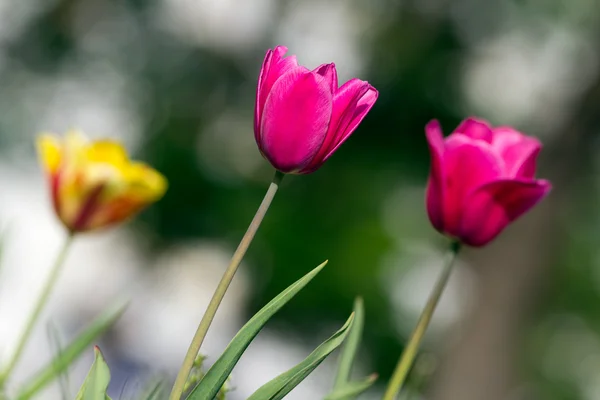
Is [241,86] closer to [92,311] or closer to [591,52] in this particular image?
[92,311]

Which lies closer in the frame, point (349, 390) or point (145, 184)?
point (349, 390)

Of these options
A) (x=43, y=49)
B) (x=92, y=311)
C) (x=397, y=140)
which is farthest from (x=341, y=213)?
(x=43, y=49)

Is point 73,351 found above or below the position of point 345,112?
below

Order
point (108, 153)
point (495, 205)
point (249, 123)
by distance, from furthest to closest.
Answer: point (249, 123) < point (108, 153) < point (495, 205)

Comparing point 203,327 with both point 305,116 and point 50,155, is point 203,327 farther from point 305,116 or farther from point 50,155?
point 50,155

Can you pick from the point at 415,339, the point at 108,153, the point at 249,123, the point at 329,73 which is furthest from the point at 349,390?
the point at 249,123

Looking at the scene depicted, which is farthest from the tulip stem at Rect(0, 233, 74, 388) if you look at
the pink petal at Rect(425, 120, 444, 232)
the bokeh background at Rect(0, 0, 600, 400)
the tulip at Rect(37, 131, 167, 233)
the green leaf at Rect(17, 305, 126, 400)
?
the bokeh background at Rect(0, 0, 600, 400)

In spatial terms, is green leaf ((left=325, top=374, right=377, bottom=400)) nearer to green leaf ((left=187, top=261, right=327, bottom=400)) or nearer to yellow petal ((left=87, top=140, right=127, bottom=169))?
green leaf ((left=187, top=261, right=327, bottom=400))

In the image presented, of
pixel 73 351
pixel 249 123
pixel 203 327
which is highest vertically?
pixel 203 327
